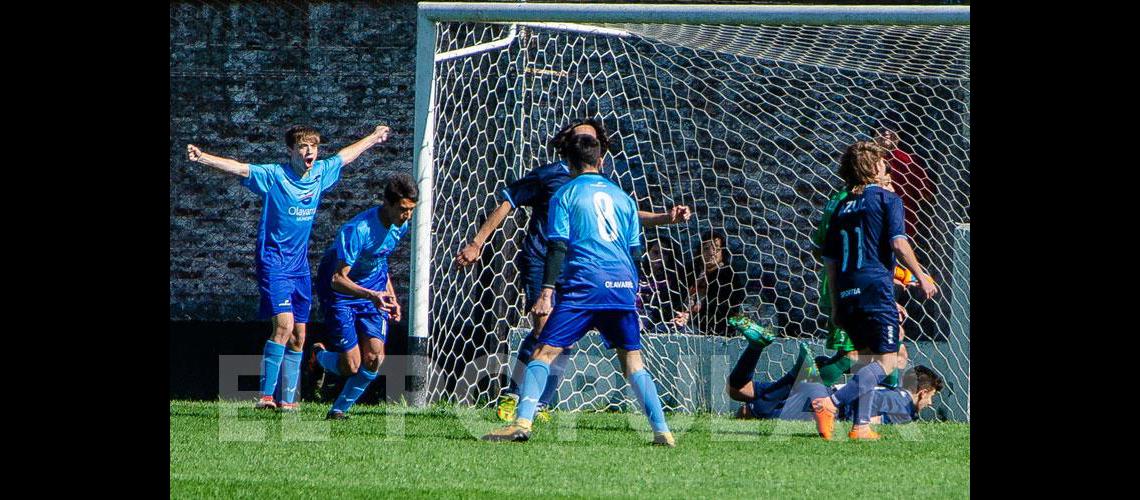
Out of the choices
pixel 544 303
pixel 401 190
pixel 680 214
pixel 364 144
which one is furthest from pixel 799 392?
pixel 364 144

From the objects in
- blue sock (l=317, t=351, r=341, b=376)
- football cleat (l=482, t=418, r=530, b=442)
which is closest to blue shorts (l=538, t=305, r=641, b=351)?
football cleat (l=482, t=418, r=530, b=442)

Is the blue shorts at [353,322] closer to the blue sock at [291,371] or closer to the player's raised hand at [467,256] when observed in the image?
the blue sock at [291,371]

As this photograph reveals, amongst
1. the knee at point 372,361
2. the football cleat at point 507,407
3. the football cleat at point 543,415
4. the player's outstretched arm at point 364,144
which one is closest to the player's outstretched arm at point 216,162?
the player's outstretched arm at point 364,144

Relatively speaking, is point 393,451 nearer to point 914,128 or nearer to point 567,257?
point 567,257

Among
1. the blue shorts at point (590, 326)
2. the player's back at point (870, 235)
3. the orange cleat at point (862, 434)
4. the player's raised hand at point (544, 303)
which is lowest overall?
the orange cleat at point (862, 434)

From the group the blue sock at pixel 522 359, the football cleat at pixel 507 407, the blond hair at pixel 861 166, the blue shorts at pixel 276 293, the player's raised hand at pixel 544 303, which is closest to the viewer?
the player's raised hand at pixel 544 303

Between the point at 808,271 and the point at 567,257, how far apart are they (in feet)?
12.4

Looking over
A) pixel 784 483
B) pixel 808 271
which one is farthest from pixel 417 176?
pixel 784 483

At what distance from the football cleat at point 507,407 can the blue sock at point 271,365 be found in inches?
58.4

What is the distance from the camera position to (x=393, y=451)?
6.60 m

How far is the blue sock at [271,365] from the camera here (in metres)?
8.74

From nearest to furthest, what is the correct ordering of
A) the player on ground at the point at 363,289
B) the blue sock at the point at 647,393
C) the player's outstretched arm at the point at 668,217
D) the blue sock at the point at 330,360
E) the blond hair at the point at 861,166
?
the blue sock at the point at 647,393, the player's outstretched arm at the point at 668,217, the blond hair at the point at 861,166, the player on ground at the point at 363,289, the blue sock at the point at 330,360

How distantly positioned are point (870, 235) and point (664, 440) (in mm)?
1633

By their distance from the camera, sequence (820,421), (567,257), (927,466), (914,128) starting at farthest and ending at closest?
1. (914,128)
2. (820,421)
3. (567,257)
4. (927,466)
